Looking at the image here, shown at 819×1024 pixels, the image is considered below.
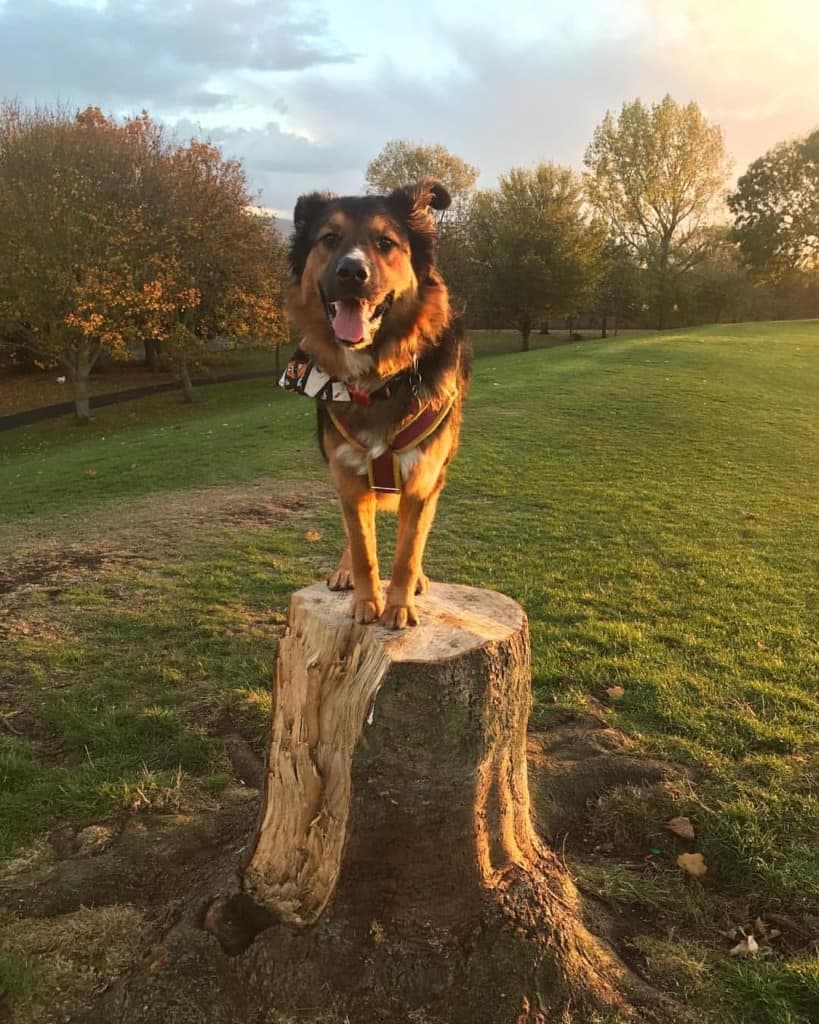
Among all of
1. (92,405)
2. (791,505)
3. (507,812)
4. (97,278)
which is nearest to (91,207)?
(97,278)

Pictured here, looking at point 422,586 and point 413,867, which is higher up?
point 422,586

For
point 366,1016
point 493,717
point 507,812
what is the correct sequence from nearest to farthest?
point 366,1016
point 493,717
point 507,812

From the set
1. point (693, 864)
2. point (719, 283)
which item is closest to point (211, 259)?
point (693, 864)

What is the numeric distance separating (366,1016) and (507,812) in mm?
920

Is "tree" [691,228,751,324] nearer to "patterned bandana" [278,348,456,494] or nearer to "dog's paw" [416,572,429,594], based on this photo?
"dog's paw" [416,572,429,594]

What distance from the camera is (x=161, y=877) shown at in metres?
3.35

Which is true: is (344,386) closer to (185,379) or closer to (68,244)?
(68,244)

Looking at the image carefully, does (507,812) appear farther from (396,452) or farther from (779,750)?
(779,750)

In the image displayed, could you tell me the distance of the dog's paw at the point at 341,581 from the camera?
3855mm

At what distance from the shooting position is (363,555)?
3434 mm

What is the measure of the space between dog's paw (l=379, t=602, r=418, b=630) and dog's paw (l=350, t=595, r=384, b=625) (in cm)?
5

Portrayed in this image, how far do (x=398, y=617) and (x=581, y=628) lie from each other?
3416 millimetres

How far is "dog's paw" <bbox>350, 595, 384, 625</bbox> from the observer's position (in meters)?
3.26

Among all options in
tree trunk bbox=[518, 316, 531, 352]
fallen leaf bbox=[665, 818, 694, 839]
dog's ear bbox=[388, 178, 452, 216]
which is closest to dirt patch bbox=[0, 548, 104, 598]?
dog's ear bbox=[388, 178, 452, 216]
